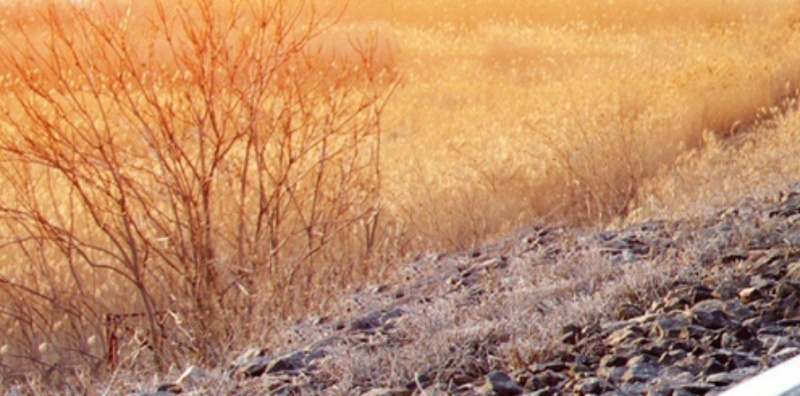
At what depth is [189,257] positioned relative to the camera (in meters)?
6.92

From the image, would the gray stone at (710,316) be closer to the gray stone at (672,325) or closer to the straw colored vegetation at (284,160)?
the gray stone at (672,325)

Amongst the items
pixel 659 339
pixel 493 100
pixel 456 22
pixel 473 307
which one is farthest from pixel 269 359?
pixel 456 22

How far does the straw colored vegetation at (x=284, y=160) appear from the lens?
666 centimetres

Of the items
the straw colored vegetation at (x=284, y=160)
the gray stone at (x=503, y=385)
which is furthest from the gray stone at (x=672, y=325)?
the straw colored vegetation at (x=284, y=160)

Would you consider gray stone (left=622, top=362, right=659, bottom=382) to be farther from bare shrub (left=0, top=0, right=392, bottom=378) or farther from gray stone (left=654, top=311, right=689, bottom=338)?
bare shrub (left=0, top=0, right=392, bottom=378)

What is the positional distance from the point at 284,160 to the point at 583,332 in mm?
4700

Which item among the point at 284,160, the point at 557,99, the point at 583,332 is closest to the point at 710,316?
the point at 583,332

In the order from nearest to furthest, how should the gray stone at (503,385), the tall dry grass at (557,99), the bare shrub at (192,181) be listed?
the gray stone at (503,385) < the bare shrub at (192,181) < the tall dry grass at (557,99)

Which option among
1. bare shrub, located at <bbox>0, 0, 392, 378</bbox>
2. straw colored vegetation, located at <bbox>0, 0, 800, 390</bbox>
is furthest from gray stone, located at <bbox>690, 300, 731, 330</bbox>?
bare shrub, located at <bbox>0, 0, 392, 378</bbox>

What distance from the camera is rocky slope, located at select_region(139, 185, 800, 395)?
3.65m

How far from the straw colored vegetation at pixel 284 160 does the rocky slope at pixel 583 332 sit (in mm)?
783

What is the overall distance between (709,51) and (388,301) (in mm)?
12373

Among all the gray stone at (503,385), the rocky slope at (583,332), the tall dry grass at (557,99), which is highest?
the gray stone at (503,385)

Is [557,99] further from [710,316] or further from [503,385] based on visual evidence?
[503,385]
